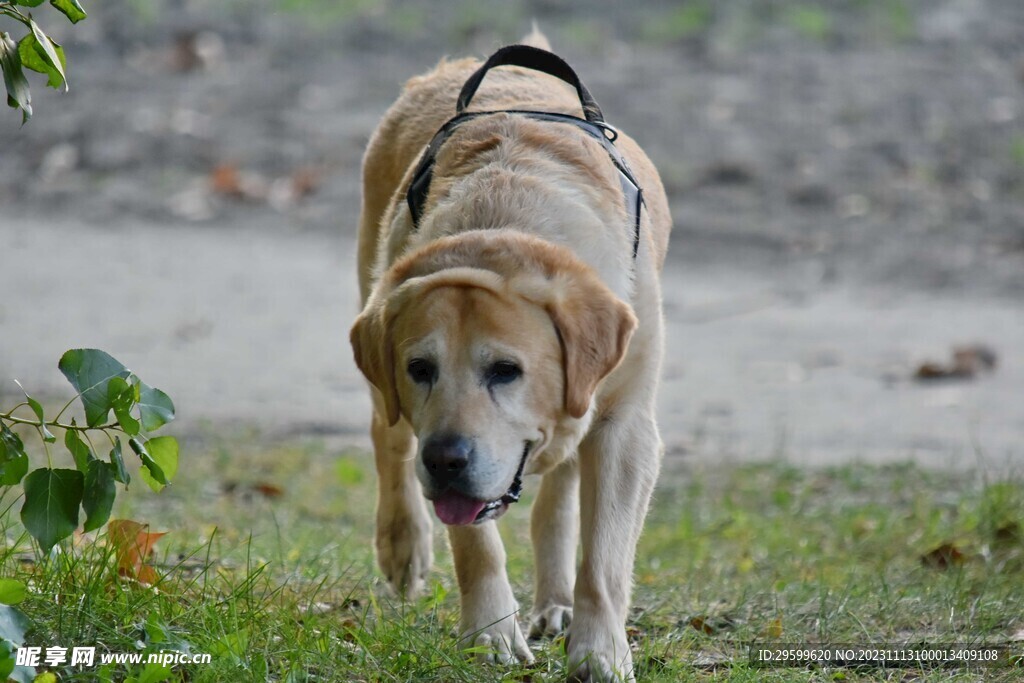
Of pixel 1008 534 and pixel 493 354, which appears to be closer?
pixel 493 354

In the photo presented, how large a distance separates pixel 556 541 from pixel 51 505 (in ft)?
5.81

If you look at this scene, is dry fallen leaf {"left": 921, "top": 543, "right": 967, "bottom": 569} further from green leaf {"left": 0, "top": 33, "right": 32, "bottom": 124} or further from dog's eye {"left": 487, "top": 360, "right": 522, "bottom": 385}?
green leaf {"left": 0, "top": 33, "right": 32, "bottom": 124}

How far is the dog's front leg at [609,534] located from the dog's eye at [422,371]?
607mm

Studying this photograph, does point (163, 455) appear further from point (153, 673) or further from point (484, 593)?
point (484, 593)

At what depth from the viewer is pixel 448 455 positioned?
3.45 metres

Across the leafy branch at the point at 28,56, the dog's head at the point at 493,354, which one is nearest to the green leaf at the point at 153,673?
the dog's head at the point at 493,354

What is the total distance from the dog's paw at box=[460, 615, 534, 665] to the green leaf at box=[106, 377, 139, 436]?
1096 millimetres

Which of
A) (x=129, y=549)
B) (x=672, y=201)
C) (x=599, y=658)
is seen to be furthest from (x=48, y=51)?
(x=672, y=201)

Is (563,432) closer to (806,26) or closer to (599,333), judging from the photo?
(599,333)

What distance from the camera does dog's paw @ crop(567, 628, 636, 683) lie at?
363 centimetres

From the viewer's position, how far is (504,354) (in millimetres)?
3508

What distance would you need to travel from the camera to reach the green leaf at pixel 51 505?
326 centimetres

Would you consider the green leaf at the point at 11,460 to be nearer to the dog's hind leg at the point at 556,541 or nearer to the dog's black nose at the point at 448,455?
the dog's black nose at the point at 448,455

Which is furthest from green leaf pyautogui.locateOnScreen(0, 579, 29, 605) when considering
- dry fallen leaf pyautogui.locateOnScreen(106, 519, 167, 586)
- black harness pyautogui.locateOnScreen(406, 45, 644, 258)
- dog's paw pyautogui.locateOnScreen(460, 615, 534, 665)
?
black harness pyautogui.locateOnScreen(406, 45, 644, 258)
